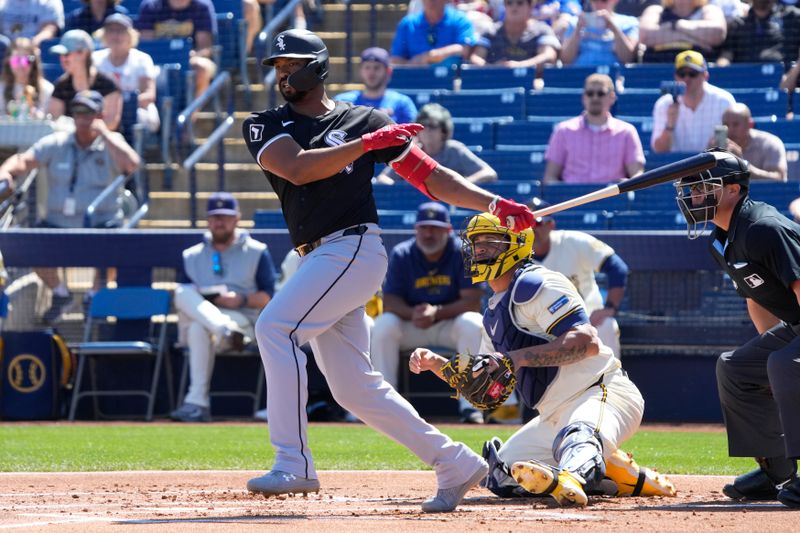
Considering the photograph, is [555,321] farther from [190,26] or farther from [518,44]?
[190,26]

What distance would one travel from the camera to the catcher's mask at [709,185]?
579 centimetres

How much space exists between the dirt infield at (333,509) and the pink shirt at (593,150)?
17.4 ft

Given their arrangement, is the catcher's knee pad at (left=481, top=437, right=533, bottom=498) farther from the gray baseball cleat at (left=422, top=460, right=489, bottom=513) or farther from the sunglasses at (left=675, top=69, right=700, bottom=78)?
the sunglasses at (left=675, top=69, right=700, bottom=78)

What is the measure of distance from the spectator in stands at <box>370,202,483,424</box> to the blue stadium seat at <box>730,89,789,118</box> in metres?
3.56

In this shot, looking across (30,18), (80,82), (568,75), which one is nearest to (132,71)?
(80,82)

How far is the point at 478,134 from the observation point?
43.4 ft

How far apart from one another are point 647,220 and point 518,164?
4.88ft

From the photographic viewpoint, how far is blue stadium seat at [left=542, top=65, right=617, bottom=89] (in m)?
13.6

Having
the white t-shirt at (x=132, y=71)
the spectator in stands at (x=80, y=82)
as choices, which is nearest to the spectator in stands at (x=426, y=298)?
the spectator in stands at (x=80, y=82)

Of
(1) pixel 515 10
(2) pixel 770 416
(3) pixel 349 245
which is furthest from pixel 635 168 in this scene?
(3) pixel 349 245

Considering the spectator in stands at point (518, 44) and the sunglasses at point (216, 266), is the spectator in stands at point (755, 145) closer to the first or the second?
the spectator in stands at point (518, 44)

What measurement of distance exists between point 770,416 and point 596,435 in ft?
2.65

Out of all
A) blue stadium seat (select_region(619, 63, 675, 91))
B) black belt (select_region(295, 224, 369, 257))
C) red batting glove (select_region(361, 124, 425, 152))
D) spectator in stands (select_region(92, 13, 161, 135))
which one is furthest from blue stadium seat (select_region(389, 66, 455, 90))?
red batting glove (select_region(361, 124, 425, 152))

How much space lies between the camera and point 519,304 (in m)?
6.02
